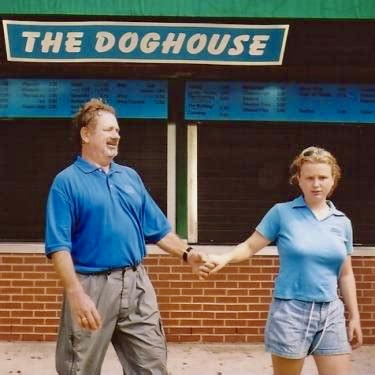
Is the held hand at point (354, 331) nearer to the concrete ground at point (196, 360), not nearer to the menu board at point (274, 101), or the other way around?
the concrete ground at point (196, 360)

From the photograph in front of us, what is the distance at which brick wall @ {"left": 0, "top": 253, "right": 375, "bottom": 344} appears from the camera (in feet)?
21.0

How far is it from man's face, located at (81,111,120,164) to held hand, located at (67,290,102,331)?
76 cm

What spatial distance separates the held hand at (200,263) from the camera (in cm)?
364

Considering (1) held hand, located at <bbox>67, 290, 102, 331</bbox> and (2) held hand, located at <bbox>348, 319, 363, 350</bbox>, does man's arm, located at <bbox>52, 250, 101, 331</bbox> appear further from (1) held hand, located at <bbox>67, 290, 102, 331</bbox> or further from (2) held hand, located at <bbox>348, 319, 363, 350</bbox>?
(2) held hand, located at <bbox>348, 319, 363, 350</bbox>

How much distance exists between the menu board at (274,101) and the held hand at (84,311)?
3.54 m

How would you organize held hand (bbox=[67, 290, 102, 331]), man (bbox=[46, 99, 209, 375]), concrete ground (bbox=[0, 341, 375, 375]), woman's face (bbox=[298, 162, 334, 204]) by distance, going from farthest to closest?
concrete ground (bbox=[0, 341, 375, 375]) < woman's face (bbox=[298, 162, 334, 204]) < man (bbox=[46, 99, 209, 375]) < held hand (bbox=[67, 290, 102, 331])

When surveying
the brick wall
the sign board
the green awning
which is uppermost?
the green awning

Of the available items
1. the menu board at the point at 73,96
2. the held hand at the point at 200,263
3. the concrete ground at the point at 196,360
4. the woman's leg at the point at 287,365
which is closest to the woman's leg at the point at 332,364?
the woman's leg at the point at 287,365

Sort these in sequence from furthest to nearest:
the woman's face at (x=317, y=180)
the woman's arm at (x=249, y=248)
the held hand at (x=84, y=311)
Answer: the woman's arm at (x=249, y=248)
the woman's face at (x=317, y=180)
the held hand at (x=84, y=311)

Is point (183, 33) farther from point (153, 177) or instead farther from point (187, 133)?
point (153, 177)

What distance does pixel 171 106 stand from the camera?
21.1 ft

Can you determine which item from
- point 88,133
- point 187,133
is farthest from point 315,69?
point 88,133

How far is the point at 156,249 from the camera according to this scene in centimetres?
639

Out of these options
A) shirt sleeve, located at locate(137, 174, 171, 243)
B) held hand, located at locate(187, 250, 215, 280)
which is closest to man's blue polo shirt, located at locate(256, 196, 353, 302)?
held hand, located at locate(187, 250, 215, 280)
